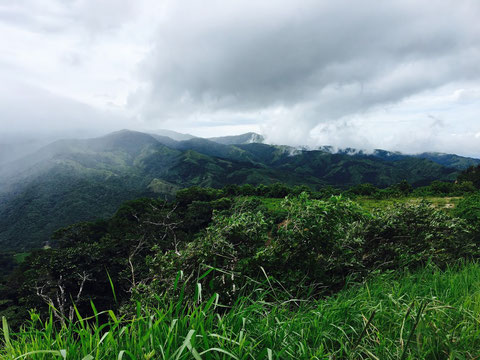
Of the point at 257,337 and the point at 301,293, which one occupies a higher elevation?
Answer: the point at 257,337

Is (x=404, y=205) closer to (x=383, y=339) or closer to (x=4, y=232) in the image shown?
(x=383, y=339)

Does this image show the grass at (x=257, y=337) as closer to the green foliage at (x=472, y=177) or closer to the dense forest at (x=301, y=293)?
the dense forest at (x=301, y=293)

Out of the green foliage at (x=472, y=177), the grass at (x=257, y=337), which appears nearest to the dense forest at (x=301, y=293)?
the grass at (x=257, y=337)

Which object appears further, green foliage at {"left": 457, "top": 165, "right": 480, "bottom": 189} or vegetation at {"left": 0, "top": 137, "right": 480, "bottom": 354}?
green foliage at {"left": 457, "top": 165, "right": 480, "bottom": 189}

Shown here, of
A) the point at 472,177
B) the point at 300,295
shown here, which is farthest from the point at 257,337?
the point at 472,177

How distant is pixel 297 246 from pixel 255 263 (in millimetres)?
911

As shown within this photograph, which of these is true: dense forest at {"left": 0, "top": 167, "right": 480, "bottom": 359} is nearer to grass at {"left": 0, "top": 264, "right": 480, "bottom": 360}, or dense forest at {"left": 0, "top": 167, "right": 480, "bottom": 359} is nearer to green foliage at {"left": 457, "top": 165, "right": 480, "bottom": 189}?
grass at {"left": 0, "top": 264, "right": 480, "bottom": 360}

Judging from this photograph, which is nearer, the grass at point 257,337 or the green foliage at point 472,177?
the grass at point 257,337

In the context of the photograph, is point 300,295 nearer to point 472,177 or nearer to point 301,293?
point 301,293

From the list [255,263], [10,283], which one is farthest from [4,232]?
[255,263]

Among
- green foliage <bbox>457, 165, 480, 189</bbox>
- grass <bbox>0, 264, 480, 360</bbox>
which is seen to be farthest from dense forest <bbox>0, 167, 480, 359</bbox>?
green foliage <bbox>457, 165, 480, 189</bbox>

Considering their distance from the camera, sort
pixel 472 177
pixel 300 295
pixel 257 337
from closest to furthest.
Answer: pixel 257 337, pixel 300 295, pixel 472 177

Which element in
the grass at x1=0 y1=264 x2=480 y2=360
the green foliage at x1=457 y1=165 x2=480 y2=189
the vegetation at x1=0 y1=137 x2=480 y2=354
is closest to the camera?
the grass at x1=0 y1=264 x2=480 y2=360

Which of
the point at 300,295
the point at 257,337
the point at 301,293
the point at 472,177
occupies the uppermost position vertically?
the point at 257,337
